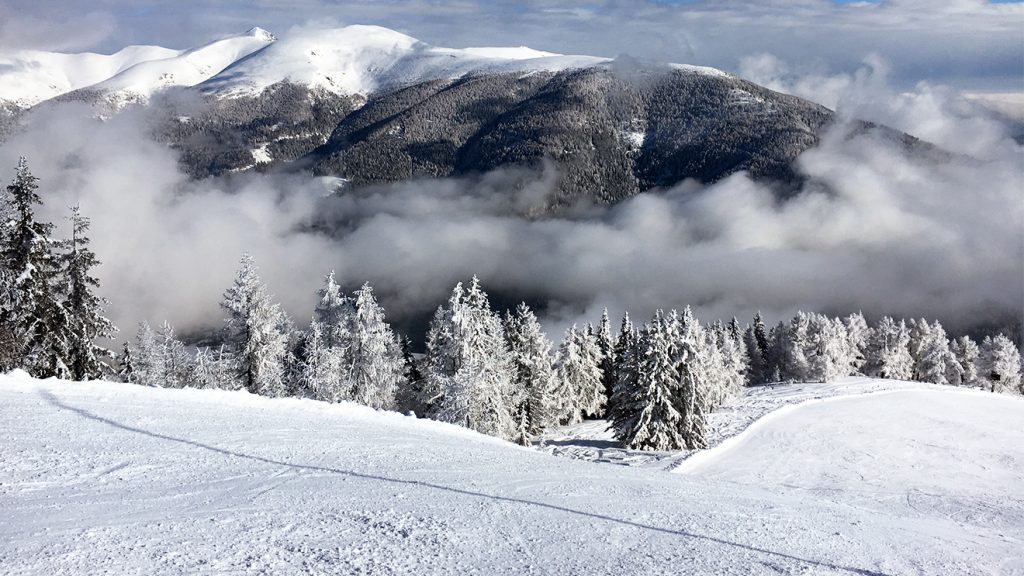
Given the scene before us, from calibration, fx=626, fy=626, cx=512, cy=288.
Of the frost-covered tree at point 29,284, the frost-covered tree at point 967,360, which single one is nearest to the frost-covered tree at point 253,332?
the frost-covered tree at point 29,284

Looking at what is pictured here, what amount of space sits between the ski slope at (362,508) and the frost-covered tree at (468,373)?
51.3 feet

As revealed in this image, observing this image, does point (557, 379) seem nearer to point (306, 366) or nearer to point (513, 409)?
point (513, 409)

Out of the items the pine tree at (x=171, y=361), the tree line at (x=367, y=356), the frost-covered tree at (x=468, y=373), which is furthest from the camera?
the pine tree at (x=171, y=361)

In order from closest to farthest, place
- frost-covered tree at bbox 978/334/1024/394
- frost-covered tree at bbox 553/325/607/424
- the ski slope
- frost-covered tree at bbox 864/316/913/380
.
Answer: the ski slope, frost-covered tree at bbox 553/325/607/424, frost-covered tree at bbox 978/334/1024/394, frost-covered tree at bbox 864/316/913/380

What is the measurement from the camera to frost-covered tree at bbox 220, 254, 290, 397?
36469 mm

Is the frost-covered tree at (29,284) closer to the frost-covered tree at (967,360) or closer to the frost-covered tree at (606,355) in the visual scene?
the frost-covered tree at (606,355)

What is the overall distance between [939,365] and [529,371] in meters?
68.0

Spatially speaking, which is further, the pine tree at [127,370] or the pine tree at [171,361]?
the pine tree at [171,361]

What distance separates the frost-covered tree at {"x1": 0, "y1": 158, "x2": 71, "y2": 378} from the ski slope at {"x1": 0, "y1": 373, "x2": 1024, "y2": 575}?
42.5 feet

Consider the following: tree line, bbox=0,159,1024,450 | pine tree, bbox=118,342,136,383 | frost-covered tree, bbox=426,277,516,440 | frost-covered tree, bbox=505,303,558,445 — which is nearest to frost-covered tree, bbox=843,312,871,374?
tree line, bbox=0,159,1024,450

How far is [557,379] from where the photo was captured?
57531 millimetres

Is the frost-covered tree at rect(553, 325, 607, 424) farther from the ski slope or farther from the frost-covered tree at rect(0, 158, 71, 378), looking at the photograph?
the frost-covered tree at rect(0, 158, 71, 378)

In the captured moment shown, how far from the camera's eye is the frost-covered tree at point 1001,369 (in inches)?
3391

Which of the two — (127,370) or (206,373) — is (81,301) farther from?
(127,370)
